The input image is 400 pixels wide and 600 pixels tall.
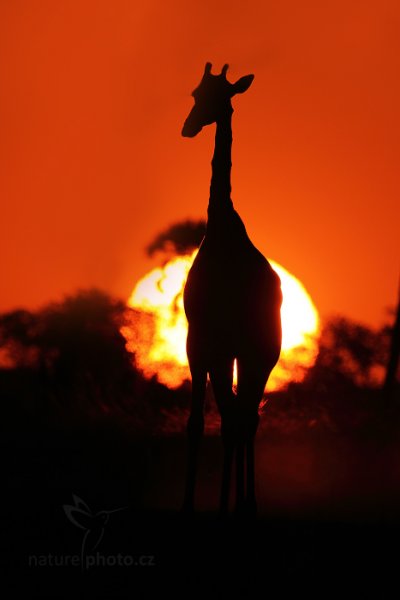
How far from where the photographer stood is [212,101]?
13383 millimetres

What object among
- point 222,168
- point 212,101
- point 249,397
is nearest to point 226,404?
point 249,397

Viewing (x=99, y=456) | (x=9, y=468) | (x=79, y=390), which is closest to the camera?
(x=9, y=468)

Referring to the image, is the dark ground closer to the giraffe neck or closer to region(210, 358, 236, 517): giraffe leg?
region(210, 358, 236, 517): giraffe leg

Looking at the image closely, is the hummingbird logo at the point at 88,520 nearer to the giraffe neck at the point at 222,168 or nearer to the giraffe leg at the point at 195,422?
the giraffe leg at the point at 195,422

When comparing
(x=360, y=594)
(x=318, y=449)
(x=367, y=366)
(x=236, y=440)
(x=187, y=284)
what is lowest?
(x=360, y=594)

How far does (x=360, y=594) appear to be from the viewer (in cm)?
1085

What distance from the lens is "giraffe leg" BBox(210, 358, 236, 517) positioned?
41.5 ft

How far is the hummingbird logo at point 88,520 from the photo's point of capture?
11.7 metres

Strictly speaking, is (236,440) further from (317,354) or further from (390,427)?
(317,354)

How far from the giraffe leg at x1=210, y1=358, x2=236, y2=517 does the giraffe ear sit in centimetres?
336

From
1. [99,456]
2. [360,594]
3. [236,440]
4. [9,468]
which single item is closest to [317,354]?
[99,456]

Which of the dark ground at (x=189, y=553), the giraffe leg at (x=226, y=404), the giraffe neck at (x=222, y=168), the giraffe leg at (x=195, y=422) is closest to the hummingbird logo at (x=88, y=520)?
the dark ground at (x=189, y=553)

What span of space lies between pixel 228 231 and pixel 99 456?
34.6ft

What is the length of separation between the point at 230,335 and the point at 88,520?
8.68 ft
